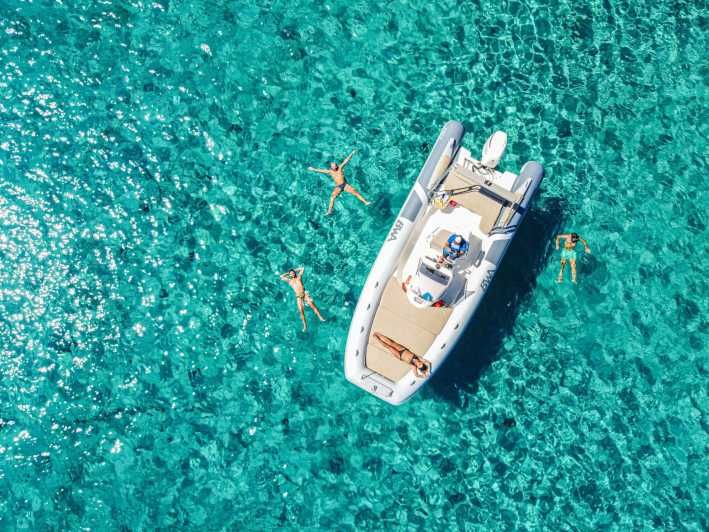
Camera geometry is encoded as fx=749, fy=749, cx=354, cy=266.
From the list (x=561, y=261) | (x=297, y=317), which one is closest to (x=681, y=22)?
(x=561, y=261)

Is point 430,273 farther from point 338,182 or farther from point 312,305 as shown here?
point 338,182

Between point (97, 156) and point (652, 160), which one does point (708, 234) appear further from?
point (97, 156)

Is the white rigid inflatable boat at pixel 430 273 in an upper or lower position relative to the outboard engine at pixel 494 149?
lower

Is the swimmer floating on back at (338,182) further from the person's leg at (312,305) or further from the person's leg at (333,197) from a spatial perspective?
the person's leg at (312,305)

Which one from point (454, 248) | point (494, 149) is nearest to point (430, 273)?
point (454, 248)

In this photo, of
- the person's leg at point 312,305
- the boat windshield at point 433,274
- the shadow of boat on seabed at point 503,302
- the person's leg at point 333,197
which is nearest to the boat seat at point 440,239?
the boat windshield at point 433,274
